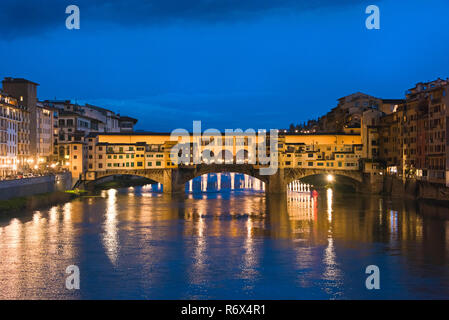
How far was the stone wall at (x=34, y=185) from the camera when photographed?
4164cm

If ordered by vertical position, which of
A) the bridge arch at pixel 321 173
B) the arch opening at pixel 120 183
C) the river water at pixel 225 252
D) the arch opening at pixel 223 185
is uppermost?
the bridge arch at pixel 321 173

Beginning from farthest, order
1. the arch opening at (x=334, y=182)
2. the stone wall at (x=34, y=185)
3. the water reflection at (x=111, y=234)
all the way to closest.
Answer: the arch opening at (x=334, y=182) → the stone wall at (x=34, y=185) → the water reflection at (x=111, y=234)

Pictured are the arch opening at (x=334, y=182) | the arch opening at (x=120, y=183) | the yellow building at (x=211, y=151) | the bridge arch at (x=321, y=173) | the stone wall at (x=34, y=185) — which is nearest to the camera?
the stone wall at (x=34, y=185)

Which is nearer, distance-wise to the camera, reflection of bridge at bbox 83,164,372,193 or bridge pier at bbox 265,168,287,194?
Result: bridge pier at bbox 265,168,287,194

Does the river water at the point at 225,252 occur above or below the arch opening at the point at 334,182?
below

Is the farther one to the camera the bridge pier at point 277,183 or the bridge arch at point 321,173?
the bridge arch at point 321,173

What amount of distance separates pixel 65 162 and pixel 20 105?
9.13 m

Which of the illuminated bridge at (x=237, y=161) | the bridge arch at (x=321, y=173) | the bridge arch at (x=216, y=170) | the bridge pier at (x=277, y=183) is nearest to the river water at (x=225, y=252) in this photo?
the bridge pier at (x=277, y=183)

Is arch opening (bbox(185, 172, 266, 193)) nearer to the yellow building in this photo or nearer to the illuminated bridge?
the illuminated bridge

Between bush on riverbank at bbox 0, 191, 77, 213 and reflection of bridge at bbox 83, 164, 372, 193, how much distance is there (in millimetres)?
8980

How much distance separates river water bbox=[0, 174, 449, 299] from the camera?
20.6 metres

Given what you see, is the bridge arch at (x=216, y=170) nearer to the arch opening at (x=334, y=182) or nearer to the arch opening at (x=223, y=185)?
the arch opening at (x=223, y=185)

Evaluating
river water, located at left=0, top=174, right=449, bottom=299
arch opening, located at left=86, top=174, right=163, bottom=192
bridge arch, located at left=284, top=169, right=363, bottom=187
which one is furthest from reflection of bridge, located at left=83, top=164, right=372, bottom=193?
river water, located at left=0, top=174, right=449, bottom=299
